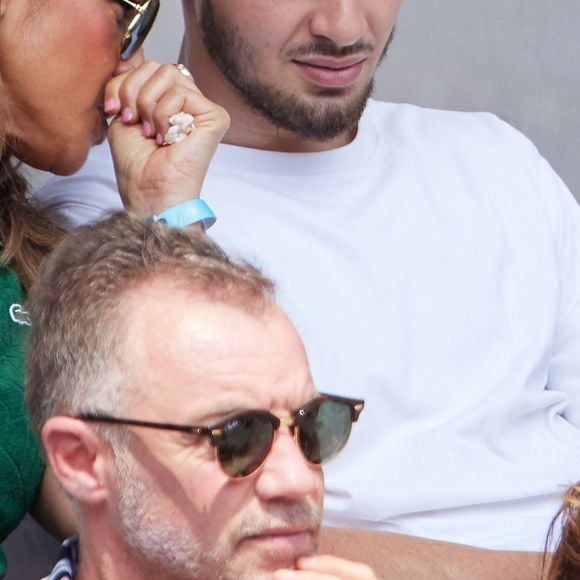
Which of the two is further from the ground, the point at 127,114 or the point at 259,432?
the point at 127,114

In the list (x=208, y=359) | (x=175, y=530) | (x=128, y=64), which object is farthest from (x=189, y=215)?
(x=175, y=530)

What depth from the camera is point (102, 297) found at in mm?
1793

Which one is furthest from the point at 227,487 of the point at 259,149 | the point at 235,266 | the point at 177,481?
the point at 259,149

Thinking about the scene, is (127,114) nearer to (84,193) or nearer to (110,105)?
(110,105)

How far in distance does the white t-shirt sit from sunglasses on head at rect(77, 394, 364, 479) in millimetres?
792

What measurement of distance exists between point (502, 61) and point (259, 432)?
2.36 meters

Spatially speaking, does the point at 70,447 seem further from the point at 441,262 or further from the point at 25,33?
the point at 441,262

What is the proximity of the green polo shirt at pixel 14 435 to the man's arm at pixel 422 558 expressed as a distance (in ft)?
1.71

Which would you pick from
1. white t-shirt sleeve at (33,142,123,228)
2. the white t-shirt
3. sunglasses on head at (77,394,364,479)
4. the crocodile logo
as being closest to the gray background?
the white t-shirt

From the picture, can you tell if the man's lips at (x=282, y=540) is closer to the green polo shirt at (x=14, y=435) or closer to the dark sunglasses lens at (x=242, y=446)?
the dark sunglasses lens at (x=242, y=446)

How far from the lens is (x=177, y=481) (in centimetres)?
171

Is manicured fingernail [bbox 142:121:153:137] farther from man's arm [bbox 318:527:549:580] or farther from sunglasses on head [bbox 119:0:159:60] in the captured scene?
man's arm [bbox 318:527:549:580]

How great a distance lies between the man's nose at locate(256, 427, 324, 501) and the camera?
170cm

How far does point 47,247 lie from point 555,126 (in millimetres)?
1835
